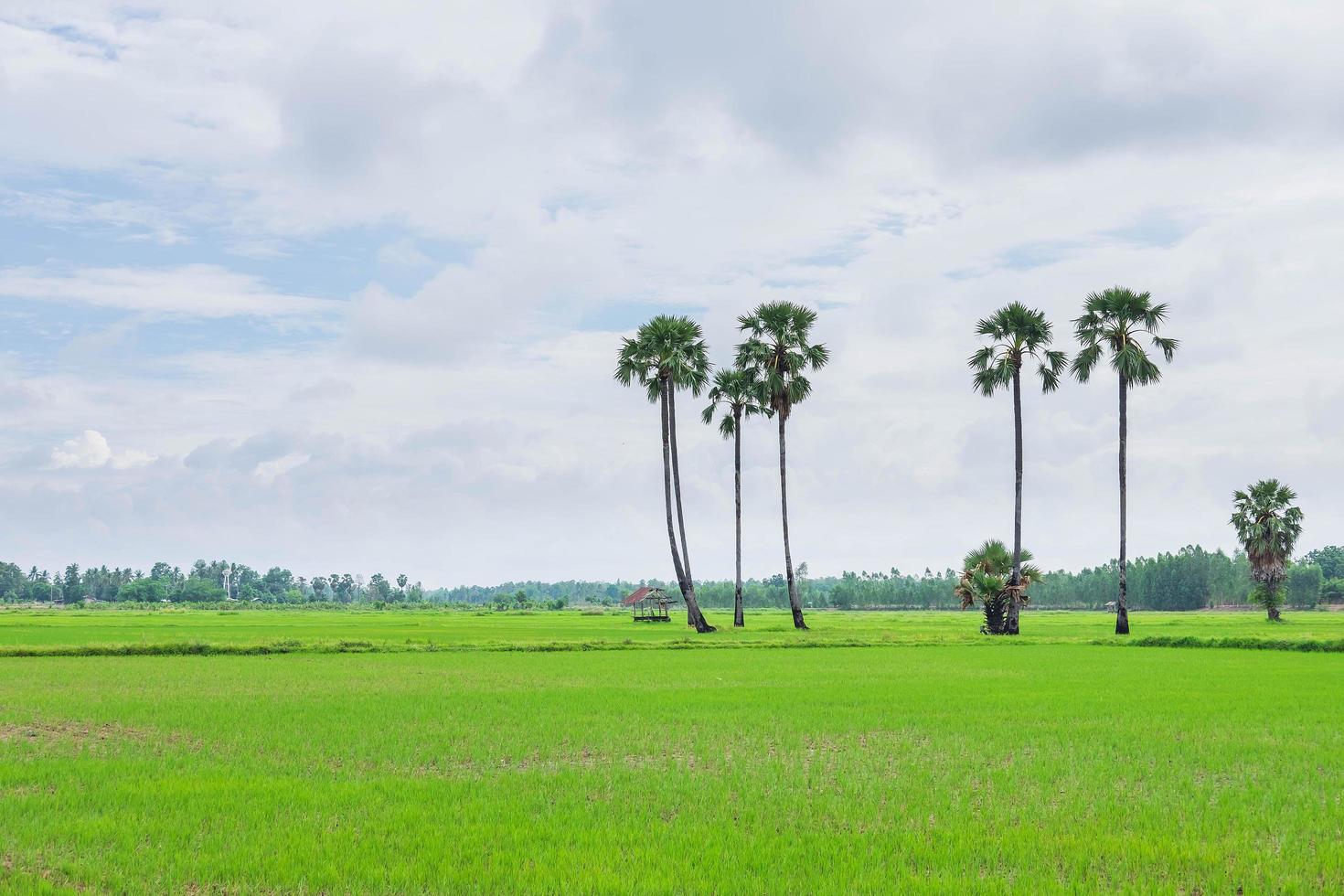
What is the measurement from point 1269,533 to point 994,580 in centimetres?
4154

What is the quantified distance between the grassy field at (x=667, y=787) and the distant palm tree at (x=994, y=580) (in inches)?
1159

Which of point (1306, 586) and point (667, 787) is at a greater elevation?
point (667, 787)

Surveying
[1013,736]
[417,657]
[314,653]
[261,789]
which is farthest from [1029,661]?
[261,789]

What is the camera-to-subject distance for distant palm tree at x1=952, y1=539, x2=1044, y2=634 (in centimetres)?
5522

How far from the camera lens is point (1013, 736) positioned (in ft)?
55.4

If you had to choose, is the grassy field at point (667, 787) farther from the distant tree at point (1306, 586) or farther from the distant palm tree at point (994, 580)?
the distant tree at point (1306, 586)

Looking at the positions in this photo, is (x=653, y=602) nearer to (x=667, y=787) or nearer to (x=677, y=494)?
(x=677, y=494)

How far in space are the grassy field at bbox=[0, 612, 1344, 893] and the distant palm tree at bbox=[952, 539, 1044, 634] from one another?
96.6ft

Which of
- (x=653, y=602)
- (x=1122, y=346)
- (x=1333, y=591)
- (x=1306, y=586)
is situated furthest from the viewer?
(x=1306, y=586)

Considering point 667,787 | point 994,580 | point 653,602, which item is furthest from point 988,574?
point 667,787

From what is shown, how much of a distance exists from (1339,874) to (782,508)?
50.4 metres

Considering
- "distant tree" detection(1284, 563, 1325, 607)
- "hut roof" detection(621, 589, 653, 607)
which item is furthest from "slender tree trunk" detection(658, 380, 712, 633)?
"distant tree" detection(1284, 563, 1325, 607)

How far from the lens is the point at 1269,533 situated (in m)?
82.5

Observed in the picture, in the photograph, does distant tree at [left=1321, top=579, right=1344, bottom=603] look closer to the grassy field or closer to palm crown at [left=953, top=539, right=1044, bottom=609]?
palm crown at [left=953, top=539, right=1044, bottom=609]
